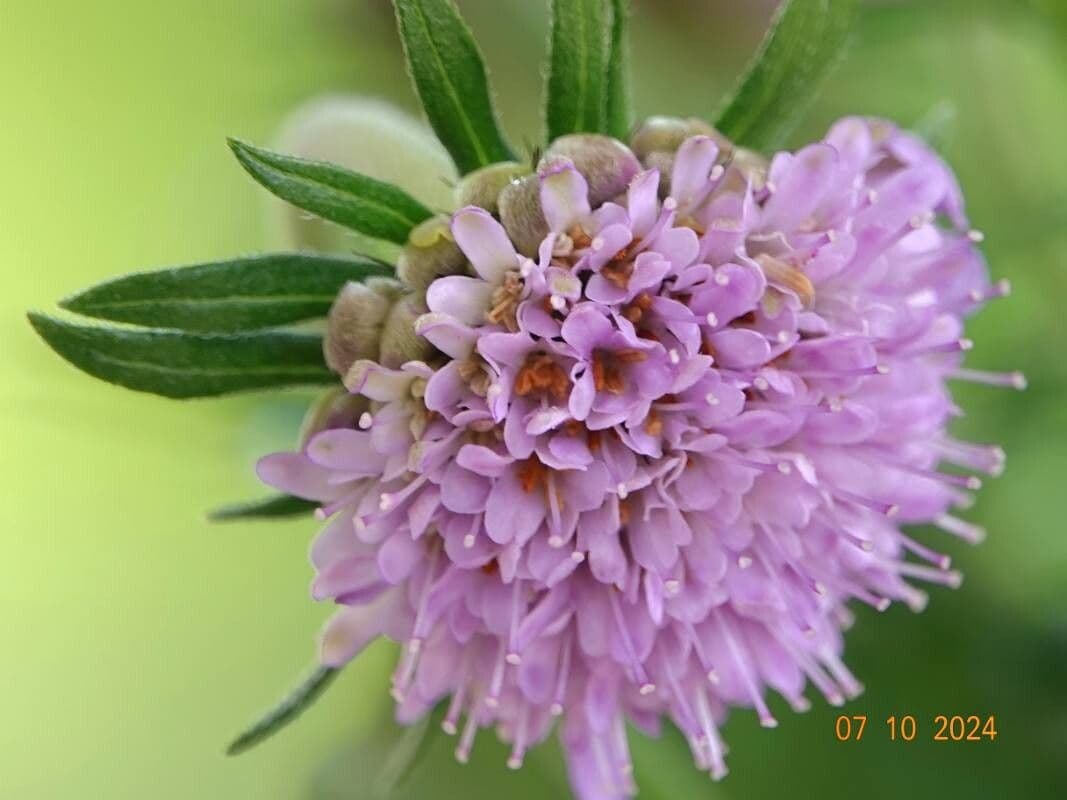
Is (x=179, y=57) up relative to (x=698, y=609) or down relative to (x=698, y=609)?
up

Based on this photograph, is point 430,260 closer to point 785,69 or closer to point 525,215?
point 525,215

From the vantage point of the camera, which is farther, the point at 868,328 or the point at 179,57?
the point at 179,57

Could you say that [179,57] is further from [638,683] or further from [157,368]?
[638,683]

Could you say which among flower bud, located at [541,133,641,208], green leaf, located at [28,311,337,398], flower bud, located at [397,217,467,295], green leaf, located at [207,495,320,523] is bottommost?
green leaf, located at [207,495,320,523]

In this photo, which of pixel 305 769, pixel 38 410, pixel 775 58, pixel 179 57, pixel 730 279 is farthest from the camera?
pixel 179 57

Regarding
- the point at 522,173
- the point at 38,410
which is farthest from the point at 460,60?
the point at 38,410
